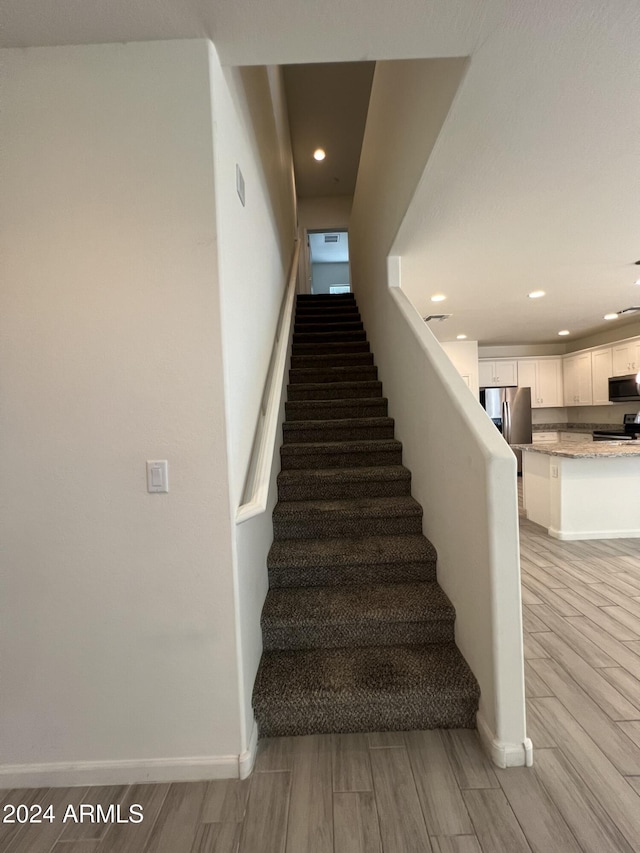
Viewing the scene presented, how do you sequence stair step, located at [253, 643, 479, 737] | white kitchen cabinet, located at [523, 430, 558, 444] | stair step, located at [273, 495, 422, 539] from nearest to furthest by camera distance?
stair step, located at [253, 643, 479, 737] < stair step, located at [273, 495, 422, 539] < white kitchen cabinet, located at [523, 430, 558, 444]

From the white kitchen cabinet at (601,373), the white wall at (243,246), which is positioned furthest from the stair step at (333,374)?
the white kitchen cabinet at (601,373)

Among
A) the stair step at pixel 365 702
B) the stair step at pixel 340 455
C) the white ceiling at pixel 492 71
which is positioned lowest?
the stair step at pixel 365 702

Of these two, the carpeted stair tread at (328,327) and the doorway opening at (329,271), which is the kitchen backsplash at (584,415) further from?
the doorway opening at (329,271)

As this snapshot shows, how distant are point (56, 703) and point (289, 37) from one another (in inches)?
98.7

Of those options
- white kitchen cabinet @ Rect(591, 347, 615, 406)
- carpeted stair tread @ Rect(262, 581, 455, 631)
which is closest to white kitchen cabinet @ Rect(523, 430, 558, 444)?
white kitchen cabinet @ Rect(591, 347, 615, 406)

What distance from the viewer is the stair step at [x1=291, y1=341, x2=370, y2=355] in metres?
4.07

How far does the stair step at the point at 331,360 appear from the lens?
3824mm

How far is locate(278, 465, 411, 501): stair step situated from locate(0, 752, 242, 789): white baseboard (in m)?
1.33

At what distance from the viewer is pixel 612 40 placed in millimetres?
1202

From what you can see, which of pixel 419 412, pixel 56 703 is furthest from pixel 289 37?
pixel 56 703

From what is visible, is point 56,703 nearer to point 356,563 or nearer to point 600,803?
point 356,563

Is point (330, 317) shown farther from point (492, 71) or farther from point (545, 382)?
point (545, 382)

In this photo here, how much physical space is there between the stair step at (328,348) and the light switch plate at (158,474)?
2.92 meters

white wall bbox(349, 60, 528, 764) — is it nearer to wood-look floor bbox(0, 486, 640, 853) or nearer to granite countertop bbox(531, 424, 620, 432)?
wood-look floor bbox(0, 486, 640, 853)
